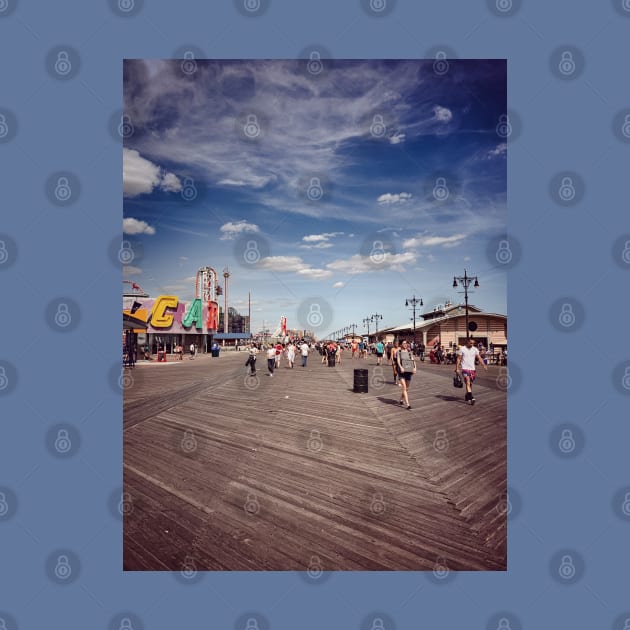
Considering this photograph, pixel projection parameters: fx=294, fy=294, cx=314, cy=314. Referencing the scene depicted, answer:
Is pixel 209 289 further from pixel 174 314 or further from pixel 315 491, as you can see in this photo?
pixel 315 491

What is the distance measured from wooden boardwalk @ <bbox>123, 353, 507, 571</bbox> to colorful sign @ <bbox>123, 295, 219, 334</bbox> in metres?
30.5

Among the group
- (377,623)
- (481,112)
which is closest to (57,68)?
(481,112)

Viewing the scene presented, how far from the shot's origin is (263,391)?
11086 mm

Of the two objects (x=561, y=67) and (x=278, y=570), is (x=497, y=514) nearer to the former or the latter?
(x=278, y=570)

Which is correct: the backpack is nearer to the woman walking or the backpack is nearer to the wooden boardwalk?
the woman walking

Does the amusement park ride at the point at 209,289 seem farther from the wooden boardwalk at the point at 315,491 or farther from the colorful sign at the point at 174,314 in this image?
the wooden boardwalk at the point at 315,491

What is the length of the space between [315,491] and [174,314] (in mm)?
36897

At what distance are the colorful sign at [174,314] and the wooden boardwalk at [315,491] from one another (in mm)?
30541

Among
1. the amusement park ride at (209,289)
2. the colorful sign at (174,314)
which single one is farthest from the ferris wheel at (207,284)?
the colorful sign at (174,314)

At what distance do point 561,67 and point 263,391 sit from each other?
1085 cm

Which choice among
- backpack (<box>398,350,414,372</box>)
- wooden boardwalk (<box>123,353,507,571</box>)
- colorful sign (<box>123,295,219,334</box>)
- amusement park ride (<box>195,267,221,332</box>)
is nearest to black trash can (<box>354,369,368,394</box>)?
backpack (<box>398,350,414,372</box>)

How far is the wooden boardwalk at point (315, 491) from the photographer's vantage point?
284 cm

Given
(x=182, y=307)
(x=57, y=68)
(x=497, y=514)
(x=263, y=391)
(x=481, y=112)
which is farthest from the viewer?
(x=182, y=307)

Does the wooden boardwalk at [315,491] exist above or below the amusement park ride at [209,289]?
below
